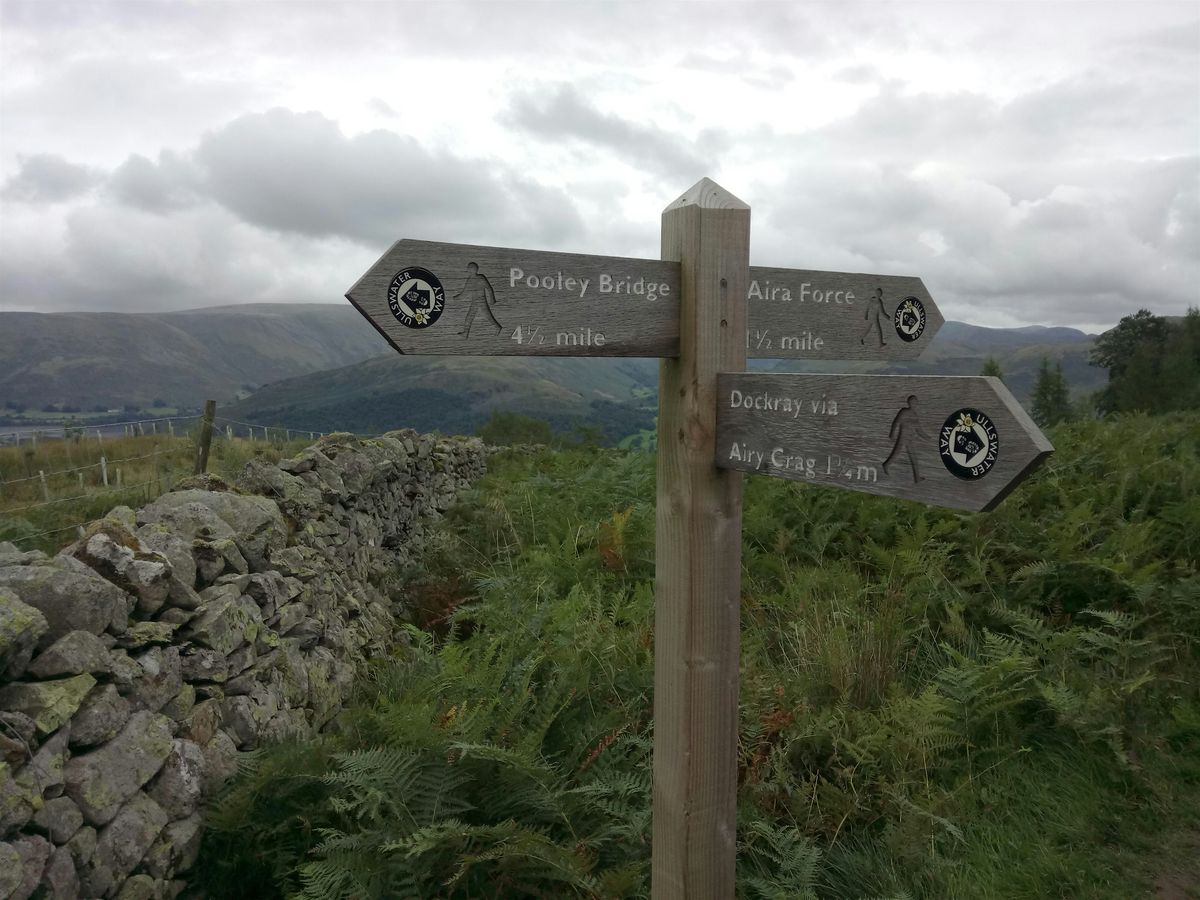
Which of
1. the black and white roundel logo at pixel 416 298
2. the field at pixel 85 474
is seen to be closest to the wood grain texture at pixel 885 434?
the black and white roundel logo at pixel 416 298

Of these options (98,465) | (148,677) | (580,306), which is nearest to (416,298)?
(580,306)

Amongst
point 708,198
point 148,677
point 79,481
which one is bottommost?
point 148,677

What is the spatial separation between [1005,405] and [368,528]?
6.73 metres

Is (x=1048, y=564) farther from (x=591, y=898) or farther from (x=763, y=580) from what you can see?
(x=591, y=898)

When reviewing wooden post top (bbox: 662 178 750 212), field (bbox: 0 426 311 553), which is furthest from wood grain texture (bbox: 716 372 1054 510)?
field (bbox: 0 426 311 553)

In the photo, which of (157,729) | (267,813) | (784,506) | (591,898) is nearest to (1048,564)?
(784,506)

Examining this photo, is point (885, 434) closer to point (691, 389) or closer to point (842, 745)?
point (691, 389)

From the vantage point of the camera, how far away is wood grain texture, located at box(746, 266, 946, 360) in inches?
89.1

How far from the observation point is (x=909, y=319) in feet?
8.32

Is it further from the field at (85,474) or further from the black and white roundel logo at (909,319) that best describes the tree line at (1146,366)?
the black and white roundel logo at (909,319)

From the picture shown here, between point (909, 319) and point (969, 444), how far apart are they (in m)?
1.20

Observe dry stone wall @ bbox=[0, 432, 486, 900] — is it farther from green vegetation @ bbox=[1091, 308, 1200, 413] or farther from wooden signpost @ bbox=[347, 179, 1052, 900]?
green vegetation @ bbox=[1091, 308, 1200, 413]

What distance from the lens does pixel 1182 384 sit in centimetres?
3089

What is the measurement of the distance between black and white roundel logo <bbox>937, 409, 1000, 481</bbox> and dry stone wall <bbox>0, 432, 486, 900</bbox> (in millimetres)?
2949
